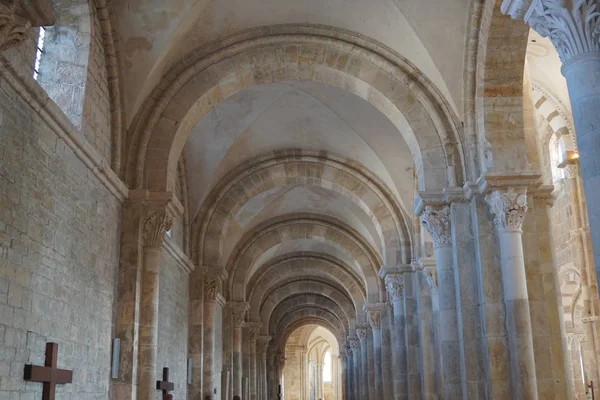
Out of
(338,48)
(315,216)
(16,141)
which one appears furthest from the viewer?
(315,216)

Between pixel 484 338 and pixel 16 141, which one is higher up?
pixel 16 141

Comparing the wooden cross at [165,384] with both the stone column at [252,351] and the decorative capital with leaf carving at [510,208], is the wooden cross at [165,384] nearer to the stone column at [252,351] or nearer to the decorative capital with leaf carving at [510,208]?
the decorative capital with leaf carving at [510,208]

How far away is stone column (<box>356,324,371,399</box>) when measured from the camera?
27633mm

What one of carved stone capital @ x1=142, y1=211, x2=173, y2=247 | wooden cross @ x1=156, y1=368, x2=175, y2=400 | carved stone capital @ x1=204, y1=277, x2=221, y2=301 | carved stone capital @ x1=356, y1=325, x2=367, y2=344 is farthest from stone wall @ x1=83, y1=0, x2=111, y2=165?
carved stone capital @ x1=356, y1=325, x2=367, y2=344

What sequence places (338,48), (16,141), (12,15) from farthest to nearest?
(338,48) < (16,141) < (12,15)

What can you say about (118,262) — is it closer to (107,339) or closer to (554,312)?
(107,339)

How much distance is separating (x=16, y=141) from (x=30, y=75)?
750 mm

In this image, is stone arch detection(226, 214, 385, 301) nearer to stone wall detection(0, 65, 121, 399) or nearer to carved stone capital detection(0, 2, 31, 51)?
stone wall detection(0, 65, 121, 399)

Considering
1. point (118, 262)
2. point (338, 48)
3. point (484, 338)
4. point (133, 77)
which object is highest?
point (338, 48)

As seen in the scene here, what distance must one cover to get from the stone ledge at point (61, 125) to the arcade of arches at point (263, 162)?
34 millimetres

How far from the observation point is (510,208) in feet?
33.2

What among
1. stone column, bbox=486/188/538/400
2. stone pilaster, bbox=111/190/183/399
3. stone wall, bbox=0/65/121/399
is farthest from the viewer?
stone pilaster, bbox=111/190/183/399

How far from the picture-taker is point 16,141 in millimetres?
7258

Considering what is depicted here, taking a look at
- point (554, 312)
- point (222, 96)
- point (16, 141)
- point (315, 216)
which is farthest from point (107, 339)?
point (315, 216)
